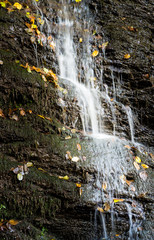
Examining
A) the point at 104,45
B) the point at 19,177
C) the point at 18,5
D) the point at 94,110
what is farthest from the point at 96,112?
the point at 18,5

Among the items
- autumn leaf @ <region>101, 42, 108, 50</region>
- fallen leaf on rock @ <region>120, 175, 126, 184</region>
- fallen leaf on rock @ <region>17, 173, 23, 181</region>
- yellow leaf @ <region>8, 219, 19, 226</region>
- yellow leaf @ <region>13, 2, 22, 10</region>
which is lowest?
yellow leaf @ <region>8, 219, 19, 226</region>

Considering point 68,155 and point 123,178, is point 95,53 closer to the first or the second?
point 68,155

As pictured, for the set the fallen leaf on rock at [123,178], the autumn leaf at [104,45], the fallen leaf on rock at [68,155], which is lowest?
the fallen leaf on rock at [123,178]

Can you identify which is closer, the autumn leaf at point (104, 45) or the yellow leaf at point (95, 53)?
the yellow leaf at point (95, 53)

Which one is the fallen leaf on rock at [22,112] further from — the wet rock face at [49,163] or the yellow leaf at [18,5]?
the yellow leaf at [18,5]

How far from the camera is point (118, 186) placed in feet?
12.5

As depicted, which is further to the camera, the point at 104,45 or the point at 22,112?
the point at 104,45

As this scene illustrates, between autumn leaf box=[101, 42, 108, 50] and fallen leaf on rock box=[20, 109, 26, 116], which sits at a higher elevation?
autumn leaf box=[101, 42, 108, 50]

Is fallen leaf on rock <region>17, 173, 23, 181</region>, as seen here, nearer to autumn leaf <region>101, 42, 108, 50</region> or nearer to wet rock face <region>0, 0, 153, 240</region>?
wet rock face <region>0, 0, 153, 240</region>

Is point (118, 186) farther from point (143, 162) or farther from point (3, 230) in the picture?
point (3, 230)

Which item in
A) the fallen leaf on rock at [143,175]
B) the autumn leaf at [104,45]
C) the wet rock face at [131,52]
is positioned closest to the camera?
the fallen leaf on rock at [143,175]

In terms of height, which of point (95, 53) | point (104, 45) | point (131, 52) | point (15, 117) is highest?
point (104, 45)

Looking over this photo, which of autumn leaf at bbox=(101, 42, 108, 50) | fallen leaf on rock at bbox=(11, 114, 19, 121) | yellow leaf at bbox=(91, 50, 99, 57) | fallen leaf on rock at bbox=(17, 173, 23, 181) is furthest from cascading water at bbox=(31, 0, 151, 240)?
fallen leaf on rock at bbox=(11, 114, 19, 121)

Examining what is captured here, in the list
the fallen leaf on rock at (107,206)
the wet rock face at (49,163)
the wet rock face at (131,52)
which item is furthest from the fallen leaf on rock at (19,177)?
the wet rock face at (131,52)
